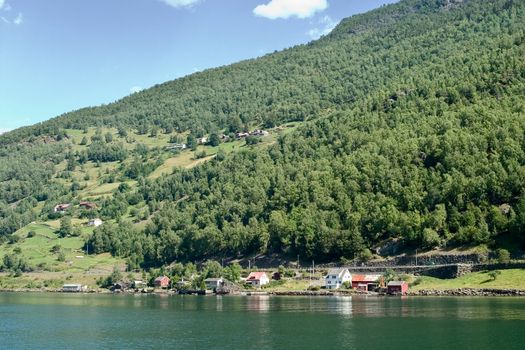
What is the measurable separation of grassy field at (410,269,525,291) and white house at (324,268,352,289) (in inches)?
Result: 612

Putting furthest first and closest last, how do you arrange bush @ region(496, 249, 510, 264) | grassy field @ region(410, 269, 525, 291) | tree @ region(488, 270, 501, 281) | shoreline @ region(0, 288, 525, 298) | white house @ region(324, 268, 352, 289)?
white house @ region(324, 268, 352, 289) → bush @ region(496, 249, 510, 264) → tree @ region(488, 270, 501, 281) → grassy field @ region(410, 269, 525, 291) → shoreline @ region(0, 288, 525, 298)

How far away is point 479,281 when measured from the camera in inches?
4604

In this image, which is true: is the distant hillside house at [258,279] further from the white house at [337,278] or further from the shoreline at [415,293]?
the white house at [337,278]

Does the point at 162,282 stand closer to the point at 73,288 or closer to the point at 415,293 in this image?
the point at 73,288

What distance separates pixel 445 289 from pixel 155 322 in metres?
55.9

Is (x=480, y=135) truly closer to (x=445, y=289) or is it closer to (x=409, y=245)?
(x=409, y=245)

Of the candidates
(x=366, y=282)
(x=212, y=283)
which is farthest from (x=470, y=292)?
(x=212, y=283)

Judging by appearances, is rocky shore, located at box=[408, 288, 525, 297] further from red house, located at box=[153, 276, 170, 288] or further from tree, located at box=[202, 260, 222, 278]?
red house, located at box=[153, 276, 170, 288]

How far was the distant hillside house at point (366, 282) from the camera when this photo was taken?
439 ft

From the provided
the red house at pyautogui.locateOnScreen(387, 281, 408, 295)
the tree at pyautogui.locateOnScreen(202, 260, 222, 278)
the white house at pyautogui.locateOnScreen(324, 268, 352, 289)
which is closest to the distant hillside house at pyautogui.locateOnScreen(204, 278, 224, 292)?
the tree at pyautogui.locateOnScreen(202, 260, 222, 278)

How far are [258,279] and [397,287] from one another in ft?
113

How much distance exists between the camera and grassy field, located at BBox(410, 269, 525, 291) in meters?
112

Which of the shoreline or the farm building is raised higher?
the farm building

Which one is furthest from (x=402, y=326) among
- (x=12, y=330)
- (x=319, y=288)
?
(x=319, y=288)
